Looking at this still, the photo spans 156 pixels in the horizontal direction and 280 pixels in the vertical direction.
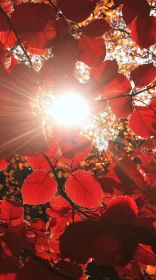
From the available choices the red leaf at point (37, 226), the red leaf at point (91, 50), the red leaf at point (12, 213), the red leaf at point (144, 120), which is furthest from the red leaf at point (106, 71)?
the red leaf at point (37, 226)

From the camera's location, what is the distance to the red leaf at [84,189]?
2.78 feet

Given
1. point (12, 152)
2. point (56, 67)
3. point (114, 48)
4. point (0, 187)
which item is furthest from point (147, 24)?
point (0, 187)

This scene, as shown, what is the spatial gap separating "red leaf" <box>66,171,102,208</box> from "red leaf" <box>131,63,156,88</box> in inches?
13.3

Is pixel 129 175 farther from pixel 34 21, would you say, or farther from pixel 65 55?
pixel 34 21

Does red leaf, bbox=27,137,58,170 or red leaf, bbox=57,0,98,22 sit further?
red leaf, bbox=27,137,58,170

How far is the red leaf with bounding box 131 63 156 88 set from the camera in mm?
799

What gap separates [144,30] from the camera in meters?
0.71

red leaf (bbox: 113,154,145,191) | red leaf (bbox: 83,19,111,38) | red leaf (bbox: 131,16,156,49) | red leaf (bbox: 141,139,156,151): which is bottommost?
red leaf (bbox: 113,154,145,191)

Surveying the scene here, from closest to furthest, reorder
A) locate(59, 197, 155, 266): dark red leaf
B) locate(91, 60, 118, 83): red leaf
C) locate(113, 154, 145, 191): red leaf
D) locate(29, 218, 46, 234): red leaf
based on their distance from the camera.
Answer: locate(59, 197, 155, 266): dark red leaf, locate(91, 60, 118, 83): red leaf, locate(113, 154, 145, 191): red leaf, locate(29, 218, 46, 234): red leaf

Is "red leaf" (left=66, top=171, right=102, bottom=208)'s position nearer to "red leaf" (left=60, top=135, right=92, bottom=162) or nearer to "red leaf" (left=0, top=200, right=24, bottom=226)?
"red leaf" (left=60, top=135, right=92, bottom=162)

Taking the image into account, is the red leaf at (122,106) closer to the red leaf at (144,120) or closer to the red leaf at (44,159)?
the red leaf at (144,120)

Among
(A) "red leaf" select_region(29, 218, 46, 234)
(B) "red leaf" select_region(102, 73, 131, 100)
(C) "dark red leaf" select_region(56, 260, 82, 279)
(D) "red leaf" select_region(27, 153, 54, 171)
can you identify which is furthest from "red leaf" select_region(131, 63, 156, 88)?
(A) "red leaf" select_region(29, 218, 46, 234)

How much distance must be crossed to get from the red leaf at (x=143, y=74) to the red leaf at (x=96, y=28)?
0.16 metres

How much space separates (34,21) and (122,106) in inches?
15.4
